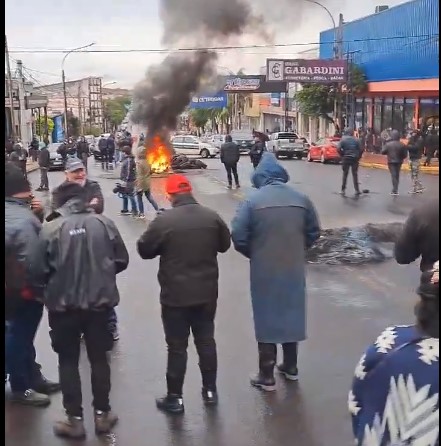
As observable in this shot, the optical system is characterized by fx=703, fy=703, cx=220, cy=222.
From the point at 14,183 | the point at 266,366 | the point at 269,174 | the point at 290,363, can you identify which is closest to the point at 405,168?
the point at 290,363

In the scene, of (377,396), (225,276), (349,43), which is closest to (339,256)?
(225,276)

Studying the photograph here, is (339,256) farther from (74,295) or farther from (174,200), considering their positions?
(74,295)

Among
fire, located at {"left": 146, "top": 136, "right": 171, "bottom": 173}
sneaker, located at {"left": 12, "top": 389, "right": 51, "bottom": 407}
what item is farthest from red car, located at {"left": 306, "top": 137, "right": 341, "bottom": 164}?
sneaker, located at {"left": 12, "top": 389, "right": 51, "bottom": 407}

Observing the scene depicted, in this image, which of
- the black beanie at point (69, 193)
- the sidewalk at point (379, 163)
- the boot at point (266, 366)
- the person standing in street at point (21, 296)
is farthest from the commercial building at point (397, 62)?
the black beanie at point (69, 193)

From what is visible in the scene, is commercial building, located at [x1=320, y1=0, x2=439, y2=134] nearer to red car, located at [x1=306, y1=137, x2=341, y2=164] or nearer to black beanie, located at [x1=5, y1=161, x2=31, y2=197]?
red car, located at [x1=306, y1=137, x2=341, y2=164]

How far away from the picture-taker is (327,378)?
5.14m

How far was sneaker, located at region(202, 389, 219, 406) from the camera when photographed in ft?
15.5

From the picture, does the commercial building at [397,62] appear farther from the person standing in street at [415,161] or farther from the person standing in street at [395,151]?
the person standing in street at [395,151]

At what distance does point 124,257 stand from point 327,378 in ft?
6.04

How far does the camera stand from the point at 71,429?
425 cm

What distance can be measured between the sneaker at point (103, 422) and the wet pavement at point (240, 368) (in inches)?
2.0

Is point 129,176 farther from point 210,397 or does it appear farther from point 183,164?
point 183,164

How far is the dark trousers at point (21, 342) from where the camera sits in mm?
4664

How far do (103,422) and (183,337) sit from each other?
28.7 inches
